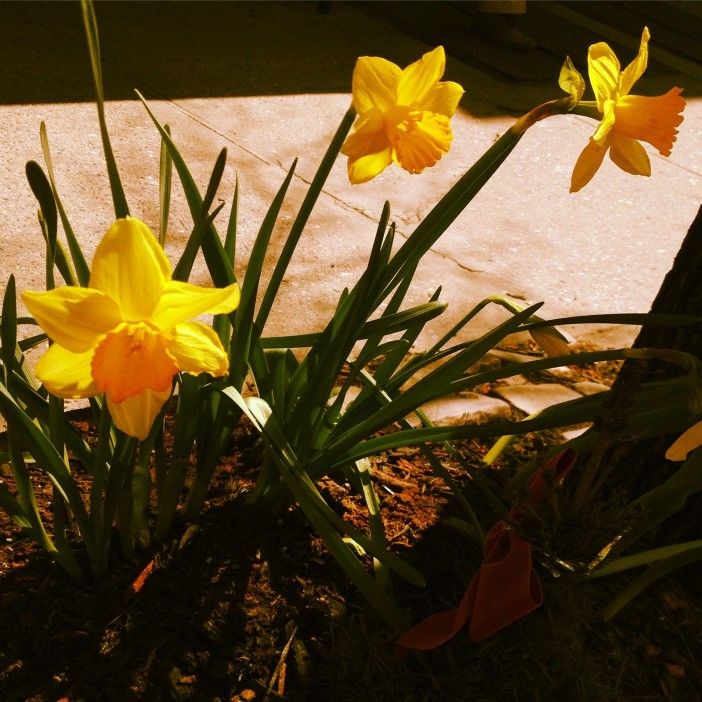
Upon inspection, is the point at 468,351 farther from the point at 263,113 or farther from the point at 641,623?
the point at 263,113

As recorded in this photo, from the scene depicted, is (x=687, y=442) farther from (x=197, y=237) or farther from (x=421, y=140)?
(x=197, y=237)

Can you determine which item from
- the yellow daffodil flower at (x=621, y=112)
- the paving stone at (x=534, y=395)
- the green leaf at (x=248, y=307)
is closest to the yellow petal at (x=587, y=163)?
the yellow daffodil flower at (x=621, y=112)

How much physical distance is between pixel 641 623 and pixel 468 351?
0.78m

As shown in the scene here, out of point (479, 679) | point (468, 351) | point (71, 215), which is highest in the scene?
point (71, 215)

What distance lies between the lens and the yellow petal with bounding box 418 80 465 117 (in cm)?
137

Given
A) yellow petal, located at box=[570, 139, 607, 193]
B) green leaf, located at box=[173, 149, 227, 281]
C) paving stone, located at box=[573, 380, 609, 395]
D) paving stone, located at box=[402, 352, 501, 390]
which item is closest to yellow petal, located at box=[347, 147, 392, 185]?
green leaf, located at box=[173, 149, 227, 281]

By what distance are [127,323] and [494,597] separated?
0.81 metres

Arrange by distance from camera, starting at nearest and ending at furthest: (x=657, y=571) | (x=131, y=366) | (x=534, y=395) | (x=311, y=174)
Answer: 1. (x=131, y=366)
2. (x=657, y=571)
3. (x=534, y=395)
4. (x=311, y=174)

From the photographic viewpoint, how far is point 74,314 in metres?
1.16

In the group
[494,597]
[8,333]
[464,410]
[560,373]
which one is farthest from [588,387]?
[8,333]

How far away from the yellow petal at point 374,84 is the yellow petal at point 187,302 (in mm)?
340

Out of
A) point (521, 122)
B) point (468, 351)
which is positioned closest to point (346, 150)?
point (521, 122)

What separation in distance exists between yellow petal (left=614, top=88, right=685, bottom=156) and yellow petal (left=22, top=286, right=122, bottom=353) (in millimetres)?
812

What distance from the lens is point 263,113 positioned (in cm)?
428
